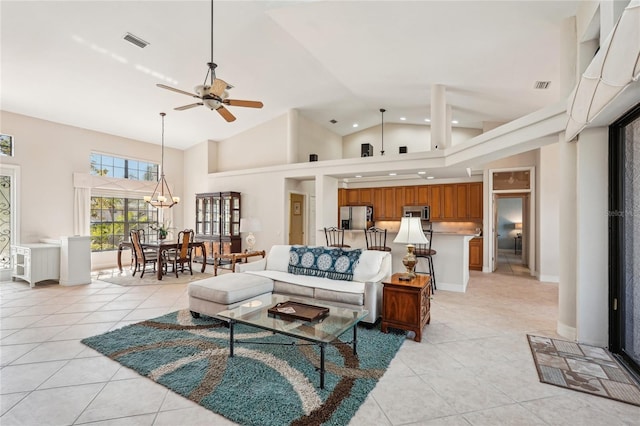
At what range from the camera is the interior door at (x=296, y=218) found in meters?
7.81

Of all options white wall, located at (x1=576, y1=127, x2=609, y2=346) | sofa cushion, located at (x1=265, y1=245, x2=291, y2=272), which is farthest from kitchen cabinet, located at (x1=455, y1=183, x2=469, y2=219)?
sofa cushion, located at (x1=265, y1=245, x2=291, y2=272)

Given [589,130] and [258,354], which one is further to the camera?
[589,130]

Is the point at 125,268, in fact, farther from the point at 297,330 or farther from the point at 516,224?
the point at 516,224

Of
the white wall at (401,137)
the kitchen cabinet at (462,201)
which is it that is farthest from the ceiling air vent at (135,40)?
the kitchen cabinet at (462,201)

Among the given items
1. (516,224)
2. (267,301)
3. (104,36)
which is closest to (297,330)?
(267,301)

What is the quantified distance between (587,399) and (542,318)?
1.98 meters

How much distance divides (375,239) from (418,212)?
355cm

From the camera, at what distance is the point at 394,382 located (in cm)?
238

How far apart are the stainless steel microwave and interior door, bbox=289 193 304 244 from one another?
2.95 metres

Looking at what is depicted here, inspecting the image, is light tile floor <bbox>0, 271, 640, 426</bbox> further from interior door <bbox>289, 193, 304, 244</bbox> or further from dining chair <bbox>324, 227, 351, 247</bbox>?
interior door <bbox>289, 193, 304, 244</bbox>

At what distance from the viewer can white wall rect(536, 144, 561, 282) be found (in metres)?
6.27

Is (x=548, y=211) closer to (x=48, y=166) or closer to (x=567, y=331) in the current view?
(x=567, y=331)

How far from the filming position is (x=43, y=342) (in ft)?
10.1

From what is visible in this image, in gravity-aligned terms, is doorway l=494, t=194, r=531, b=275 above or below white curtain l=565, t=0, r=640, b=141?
below
